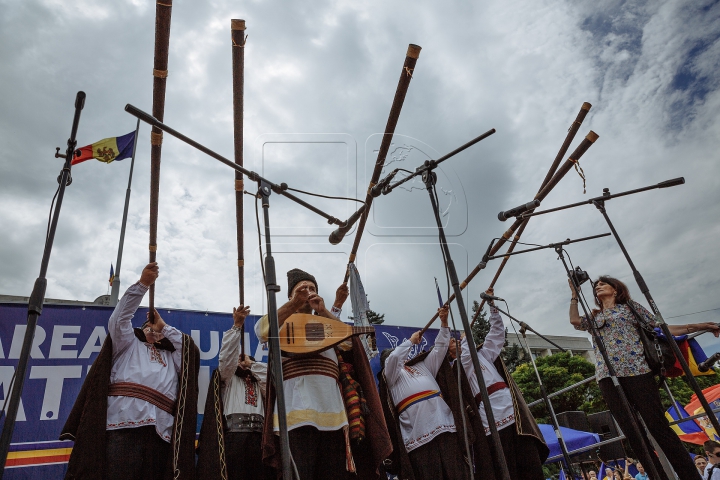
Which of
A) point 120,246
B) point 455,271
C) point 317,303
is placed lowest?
point 455,271

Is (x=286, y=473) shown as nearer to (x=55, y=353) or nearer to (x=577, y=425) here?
(x=55, y=353)

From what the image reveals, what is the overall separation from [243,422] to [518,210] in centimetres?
281

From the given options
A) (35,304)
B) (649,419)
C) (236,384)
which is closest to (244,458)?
(236,384)

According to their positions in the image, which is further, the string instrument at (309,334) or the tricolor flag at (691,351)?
the tricolor flag at (691,351)

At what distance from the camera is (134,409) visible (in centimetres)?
319

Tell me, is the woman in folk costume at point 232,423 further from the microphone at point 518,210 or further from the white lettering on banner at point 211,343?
the microphone at point 518,210

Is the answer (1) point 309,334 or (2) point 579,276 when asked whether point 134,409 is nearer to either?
(1) point 309,334

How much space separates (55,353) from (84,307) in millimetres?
523

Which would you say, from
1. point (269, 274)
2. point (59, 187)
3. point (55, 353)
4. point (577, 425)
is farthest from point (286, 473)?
point (577, 425)

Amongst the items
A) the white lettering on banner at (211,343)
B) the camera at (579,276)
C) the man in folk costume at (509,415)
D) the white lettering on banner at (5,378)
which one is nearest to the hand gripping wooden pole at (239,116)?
the white lettering on banner at (211,343)

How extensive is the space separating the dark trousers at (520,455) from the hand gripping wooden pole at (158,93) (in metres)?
3.49

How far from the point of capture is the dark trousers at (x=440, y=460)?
372cm

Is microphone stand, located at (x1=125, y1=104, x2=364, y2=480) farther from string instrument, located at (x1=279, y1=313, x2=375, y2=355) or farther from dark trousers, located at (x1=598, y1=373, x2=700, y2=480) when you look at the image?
dark trousers, located at (x1=598, y1=373, x2=700, y2=480)

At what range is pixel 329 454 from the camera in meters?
2.96
